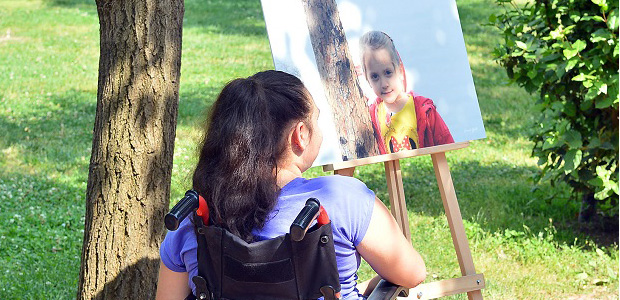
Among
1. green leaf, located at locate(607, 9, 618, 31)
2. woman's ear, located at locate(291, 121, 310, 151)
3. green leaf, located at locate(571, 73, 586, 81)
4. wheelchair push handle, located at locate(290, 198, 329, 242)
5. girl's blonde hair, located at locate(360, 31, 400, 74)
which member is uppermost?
girl's blonde hair, located at locate(360, 31, 400, 74)

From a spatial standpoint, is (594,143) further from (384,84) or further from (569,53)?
(384,84)

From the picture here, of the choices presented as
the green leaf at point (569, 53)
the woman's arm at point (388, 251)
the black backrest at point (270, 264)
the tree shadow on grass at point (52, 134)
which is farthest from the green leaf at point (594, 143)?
the tree shadow on grass at point (52, 134)

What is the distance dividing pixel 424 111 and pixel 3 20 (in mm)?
10980

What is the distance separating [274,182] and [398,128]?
119cm

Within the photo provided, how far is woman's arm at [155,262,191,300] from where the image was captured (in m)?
2.24

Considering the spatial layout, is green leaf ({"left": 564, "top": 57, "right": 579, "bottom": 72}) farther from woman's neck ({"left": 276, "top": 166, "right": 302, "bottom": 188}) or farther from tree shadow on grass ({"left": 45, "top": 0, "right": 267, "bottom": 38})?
tree shadow on grass ({"left": 45, "top": 0, "right": 267, "bottom": 38})

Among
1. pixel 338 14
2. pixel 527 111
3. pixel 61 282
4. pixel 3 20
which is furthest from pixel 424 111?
A: pixel 3 20

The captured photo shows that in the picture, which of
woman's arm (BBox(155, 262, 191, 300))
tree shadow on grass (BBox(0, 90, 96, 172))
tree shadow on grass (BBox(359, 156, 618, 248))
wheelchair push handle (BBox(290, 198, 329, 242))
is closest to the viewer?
wheelchair push handle (BBox(290, 198, 329, 242))

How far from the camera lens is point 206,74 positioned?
30.6 feet

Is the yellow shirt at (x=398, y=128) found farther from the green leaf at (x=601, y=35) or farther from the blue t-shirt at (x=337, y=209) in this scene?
the green leaf at (x=601, y=35)

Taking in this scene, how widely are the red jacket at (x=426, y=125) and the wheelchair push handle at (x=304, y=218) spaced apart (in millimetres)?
1276

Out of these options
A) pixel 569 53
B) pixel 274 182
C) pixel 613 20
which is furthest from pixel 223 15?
pixel 274 182

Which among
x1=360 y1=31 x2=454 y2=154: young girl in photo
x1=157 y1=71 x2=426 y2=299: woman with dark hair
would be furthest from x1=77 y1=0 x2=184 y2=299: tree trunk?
x1=360 y1=31 x2=454 y2=154: young girl in photo

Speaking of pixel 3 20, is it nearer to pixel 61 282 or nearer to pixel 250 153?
pixel 61 282
